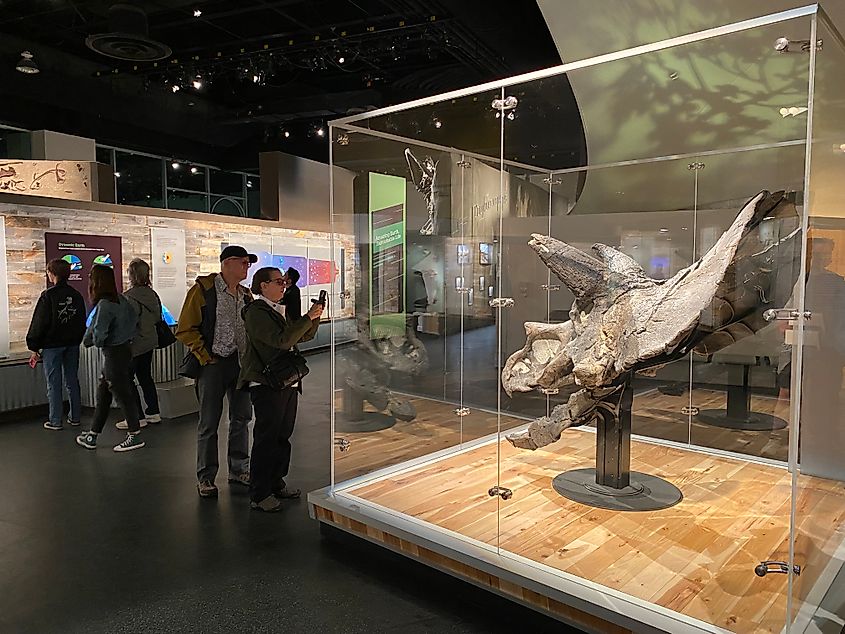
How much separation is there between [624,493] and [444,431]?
4.03ft

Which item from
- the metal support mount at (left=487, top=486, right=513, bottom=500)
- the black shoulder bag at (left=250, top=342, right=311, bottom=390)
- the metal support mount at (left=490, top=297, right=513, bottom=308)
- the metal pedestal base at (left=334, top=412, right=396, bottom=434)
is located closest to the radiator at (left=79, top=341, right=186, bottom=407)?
the black shoulder bag at (left=250, top=342, right=311, bottom=390)

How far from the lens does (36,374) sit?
681 centimetres

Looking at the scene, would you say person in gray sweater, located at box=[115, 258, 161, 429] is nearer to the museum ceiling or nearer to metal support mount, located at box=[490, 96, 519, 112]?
the museum ceiling

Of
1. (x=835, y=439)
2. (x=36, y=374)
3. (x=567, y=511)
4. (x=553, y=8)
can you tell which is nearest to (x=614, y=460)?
(x=567, y=511)

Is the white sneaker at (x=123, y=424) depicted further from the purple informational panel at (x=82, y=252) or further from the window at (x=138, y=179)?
the window at (x=138, y=179)

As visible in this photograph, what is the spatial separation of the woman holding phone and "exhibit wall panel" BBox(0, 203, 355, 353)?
13.6 feet

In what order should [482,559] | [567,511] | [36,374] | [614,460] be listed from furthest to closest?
[36,374]
[614,460]
[567,511]
[482,559]

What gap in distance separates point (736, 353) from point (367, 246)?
2.14 meters

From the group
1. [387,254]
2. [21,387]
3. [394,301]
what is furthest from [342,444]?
[21,387]

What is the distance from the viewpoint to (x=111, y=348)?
559 centimetres

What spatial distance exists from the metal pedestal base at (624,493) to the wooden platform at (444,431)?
0.39 m

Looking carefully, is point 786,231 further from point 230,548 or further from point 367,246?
point 230,548

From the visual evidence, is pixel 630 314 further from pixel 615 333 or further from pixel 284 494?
pixel 284 494

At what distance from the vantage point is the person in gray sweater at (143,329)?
6.32 meters
